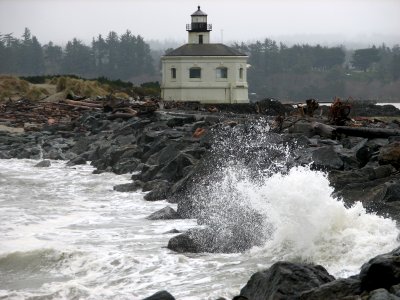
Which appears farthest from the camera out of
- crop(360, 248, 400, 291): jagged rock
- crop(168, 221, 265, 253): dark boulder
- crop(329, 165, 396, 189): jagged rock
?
crop(329, 165, 396, 189): jagged rock

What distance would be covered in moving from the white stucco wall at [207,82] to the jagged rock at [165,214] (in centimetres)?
3629

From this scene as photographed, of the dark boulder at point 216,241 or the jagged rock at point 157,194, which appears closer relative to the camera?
the dark boulder at point 216,241

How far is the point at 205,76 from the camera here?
50656mm

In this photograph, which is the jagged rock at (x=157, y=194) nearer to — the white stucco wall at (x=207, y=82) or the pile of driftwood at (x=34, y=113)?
the pile of driftwood at (x=34, y=113)

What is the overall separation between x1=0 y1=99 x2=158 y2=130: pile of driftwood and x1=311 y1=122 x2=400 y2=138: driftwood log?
12958 millimetres

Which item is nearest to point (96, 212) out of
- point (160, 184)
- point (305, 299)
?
point (160, 184)

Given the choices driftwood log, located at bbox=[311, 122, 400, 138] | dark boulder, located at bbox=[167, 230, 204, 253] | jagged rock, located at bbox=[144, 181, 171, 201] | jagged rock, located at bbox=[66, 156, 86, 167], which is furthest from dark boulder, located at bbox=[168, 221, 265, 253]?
jagged rock, located at bbox=[66, 156, 86, 167]

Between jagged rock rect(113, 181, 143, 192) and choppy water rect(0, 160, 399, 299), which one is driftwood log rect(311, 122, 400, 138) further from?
choppy water rect(0, 160, 399, 299)

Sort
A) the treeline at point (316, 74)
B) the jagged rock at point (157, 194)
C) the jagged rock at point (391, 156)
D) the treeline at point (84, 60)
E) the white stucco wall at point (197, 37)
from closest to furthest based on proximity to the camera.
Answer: the jagged rock at point (391, 156)
the jagged rock at point (157, 194)
the white stucco wall at point (197, 37)
the treeline at point (316, 74)
the treeline at point (84, 60)

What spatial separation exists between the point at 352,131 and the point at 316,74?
9703 cm

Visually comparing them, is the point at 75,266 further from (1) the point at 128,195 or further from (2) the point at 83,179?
(2) the point at 83,179

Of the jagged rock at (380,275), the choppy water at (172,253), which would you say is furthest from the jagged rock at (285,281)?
Result: the choppy water at (172,253)

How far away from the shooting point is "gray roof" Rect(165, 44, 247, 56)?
50.6m

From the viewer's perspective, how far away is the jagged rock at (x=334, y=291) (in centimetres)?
745
